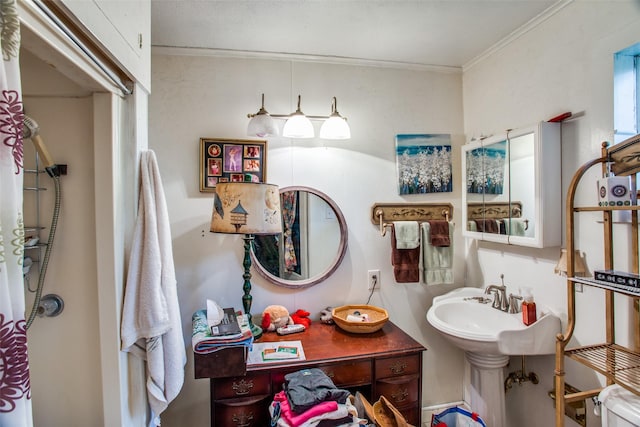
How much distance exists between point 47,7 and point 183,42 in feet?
3.96

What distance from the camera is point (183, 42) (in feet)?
5.99

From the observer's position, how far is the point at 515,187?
174cm

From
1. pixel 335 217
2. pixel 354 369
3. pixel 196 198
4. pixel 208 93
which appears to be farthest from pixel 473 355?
pixel 208 93

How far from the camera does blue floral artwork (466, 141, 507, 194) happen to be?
1827 mm

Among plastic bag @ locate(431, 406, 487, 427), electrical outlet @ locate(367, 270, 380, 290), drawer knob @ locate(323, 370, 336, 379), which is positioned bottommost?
plastic bag @ locate(431, 406, 487, 427)

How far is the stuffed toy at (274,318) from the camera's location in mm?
1815

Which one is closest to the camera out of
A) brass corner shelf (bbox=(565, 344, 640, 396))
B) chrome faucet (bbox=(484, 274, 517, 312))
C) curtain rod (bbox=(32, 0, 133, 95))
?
curtain rod (bbox=(32, 0, 133, 95))

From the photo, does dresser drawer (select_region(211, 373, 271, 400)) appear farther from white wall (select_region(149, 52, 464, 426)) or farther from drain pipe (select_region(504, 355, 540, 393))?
drain pipe (select_region(504, 355, 540, 393))

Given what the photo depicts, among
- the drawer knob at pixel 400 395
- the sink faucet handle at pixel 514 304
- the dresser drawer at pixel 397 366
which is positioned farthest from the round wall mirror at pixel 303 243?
the sink faucet handle at pixel 514 304

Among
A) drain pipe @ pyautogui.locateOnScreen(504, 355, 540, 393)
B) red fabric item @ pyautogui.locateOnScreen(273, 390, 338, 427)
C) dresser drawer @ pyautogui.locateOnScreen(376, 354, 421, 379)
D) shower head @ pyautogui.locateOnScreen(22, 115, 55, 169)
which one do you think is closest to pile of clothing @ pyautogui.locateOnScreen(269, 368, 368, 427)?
red fabric item @ pyautogui.locateOnScreen(273, 390, 338, 427)

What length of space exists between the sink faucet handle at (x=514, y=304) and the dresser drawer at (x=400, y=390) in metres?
0.66

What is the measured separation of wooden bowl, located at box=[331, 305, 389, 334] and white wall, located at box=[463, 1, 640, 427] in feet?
2.51

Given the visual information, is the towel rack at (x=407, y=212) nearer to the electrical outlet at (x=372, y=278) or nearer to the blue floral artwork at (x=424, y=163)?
the blue floral artwork at (x=424, y=163)

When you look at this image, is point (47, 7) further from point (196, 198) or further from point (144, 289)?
point (196, 198)
